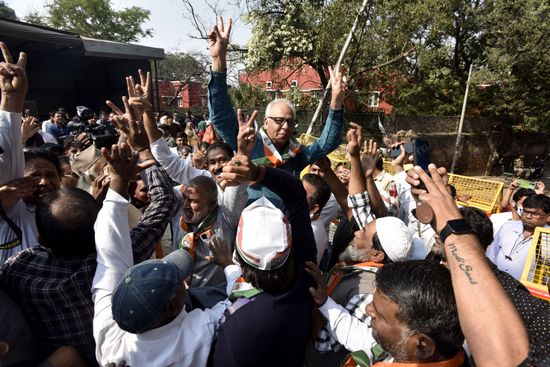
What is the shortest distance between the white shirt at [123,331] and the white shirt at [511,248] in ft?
10.0

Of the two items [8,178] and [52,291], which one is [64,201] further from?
[8,178]

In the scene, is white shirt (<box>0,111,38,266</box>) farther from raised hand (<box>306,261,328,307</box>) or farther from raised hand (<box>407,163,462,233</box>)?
raised hand (<box>407,163,462,233</box>)

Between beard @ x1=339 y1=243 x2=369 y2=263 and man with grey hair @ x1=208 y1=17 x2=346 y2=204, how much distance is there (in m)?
0.61

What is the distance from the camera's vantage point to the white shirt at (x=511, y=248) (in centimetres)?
324

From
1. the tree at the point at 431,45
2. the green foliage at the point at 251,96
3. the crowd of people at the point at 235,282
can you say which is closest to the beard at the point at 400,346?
the crowd of people at the point at 235,282

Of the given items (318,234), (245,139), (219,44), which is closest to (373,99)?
(318,234)

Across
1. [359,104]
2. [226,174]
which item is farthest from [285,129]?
[359,104]

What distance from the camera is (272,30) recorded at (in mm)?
12273

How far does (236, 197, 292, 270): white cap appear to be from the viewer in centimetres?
135

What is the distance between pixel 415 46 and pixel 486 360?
12.7 meters

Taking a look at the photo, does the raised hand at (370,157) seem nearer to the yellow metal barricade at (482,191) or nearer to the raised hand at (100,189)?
the raised hand at (100,189)

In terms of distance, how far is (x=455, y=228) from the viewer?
3.75 ft

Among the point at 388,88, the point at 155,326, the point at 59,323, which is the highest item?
the point at 388,88

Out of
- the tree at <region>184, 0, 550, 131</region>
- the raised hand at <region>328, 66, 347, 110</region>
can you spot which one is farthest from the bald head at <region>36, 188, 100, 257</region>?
the tree at <region>184, 0, 550, 131</region>
